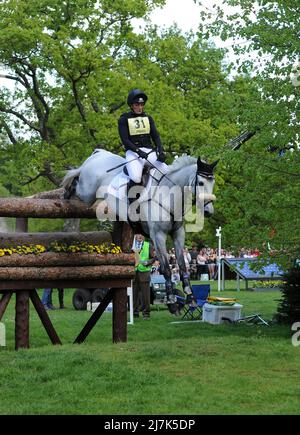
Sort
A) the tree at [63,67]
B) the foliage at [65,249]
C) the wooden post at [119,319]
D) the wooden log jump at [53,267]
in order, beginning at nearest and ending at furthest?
the wooden log jump at [53,267]
the foliage at [65,249]
the wooden post at [119,319]
the tree at [63,67]

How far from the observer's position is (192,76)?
132ft

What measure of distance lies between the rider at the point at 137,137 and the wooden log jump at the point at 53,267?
2.39 meters

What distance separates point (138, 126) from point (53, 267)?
136 inches

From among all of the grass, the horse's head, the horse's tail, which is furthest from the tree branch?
the horse's head

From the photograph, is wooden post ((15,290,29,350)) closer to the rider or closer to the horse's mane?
the rider

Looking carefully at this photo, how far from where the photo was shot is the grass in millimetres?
8570

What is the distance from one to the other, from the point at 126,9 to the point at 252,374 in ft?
89.0

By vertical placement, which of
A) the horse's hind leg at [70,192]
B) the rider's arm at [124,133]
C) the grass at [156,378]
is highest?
the rider's arm at [124,133]

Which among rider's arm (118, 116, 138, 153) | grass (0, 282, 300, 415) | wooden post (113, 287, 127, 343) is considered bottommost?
grass (0, 282, 300, 415)

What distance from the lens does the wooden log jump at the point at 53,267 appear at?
13.5 meters

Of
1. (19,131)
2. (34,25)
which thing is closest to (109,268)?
(34,25)

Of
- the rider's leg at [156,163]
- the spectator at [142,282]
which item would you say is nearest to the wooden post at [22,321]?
the rider's leg at [156,163]

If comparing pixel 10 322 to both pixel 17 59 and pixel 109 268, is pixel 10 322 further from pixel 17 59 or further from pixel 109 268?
pixel 17 59

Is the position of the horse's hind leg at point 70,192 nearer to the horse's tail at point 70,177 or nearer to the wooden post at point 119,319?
the horse's tail at point 70,177
